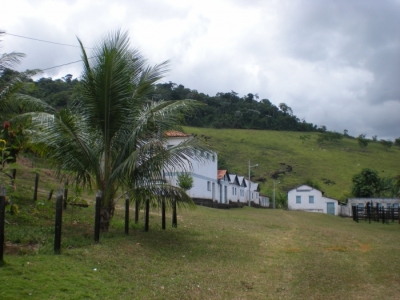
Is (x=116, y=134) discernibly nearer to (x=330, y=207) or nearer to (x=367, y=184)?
(x=367, y=184)

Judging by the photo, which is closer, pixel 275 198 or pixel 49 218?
pixel 49 218

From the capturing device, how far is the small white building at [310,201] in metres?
53.0

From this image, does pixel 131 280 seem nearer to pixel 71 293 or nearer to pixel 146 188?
pixel 71 293

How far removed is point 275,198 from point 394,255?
5026 cm

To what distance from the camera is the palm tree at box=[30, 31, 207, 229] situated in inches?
436

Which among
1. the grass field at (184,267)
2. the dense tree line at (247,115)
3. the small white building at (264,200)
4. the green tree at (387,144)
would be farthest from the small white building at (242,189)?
the green tree at (387,144)

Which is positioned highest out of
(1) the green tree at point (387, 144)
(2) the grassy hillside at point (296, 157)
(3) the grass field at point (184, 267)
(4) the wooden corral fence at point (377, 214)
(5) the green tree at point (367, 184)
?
(1) the green tree at point (387, 144)

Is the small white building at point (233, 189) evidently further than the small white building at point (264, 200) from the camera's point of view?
No

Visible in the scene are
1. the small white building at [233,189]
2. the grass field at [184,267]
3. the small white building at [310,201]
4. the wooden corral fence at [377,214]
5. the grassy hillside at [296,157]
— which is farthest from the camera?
the grassy hillside at [296,157]

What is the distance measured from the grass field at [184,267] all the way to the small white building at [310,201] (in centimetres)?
4052

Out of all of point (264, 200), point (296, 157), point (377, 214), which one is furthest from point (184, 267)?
point (296, 157)

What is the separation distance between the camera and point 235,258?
34.3 feet

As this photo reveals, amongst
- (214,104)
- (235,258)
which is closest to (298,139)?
(214,104)

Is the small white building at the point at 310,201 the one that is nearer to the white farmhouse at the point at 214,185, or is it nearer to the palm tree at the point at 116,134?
the white farmhouse at the point at 214,185
